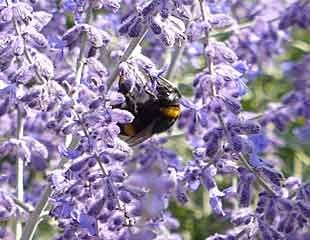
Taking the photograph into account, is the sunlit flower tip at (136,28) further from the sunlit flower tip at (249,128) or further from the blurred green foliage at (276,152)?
the blurred green foliage at (276,152)

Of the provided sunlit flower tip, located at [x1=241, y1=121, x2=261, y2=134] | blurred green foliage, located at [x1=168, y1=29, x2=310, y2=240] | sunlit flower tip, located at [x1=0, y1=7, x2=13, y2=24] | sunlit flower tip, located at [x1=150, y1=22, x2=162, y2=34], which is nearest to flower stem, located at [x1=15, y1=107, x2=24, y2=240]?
sunlit flower tip, located at [x1=0, y1=7, x2=13, y2=24]

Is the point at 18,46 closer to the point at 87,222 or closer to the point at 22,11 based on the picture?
the point at 22,11

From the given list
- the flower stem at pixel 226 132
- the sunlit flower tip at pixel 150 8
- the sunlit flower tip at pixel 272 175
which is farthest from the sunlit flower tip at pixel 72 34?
the sunlit flower tip at pixel 272 175

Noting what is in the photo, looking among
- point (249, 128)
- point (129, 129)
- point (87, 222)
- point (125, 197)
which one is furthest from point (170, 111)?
point (87, 222)

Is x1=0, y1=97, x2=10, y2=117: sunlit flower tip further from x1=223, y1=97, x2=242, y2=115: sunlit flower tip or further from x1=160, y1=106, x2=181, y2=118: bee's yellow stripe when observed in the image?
x1=223, y1=97, x2=242, y2=115: sunlit flower tip

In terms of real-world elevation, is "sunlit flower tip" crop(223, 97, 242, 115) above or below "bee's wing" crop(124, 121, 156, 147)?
above

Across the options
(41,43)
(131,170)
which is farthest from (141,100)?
(131,170)

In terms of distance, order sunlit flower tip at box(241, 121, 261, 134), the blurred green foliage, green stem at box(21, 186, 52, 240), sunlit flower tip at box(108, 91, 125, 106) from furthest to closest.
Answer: the blurred green foliage < green stem at box(21, 186, 52, 240) < sunlit flower tip at box(241, 121, 261, 134) < sunlit flower tip at box(108, 91, 125, 106)

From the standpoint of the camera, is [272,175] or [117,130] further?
[272,175]
